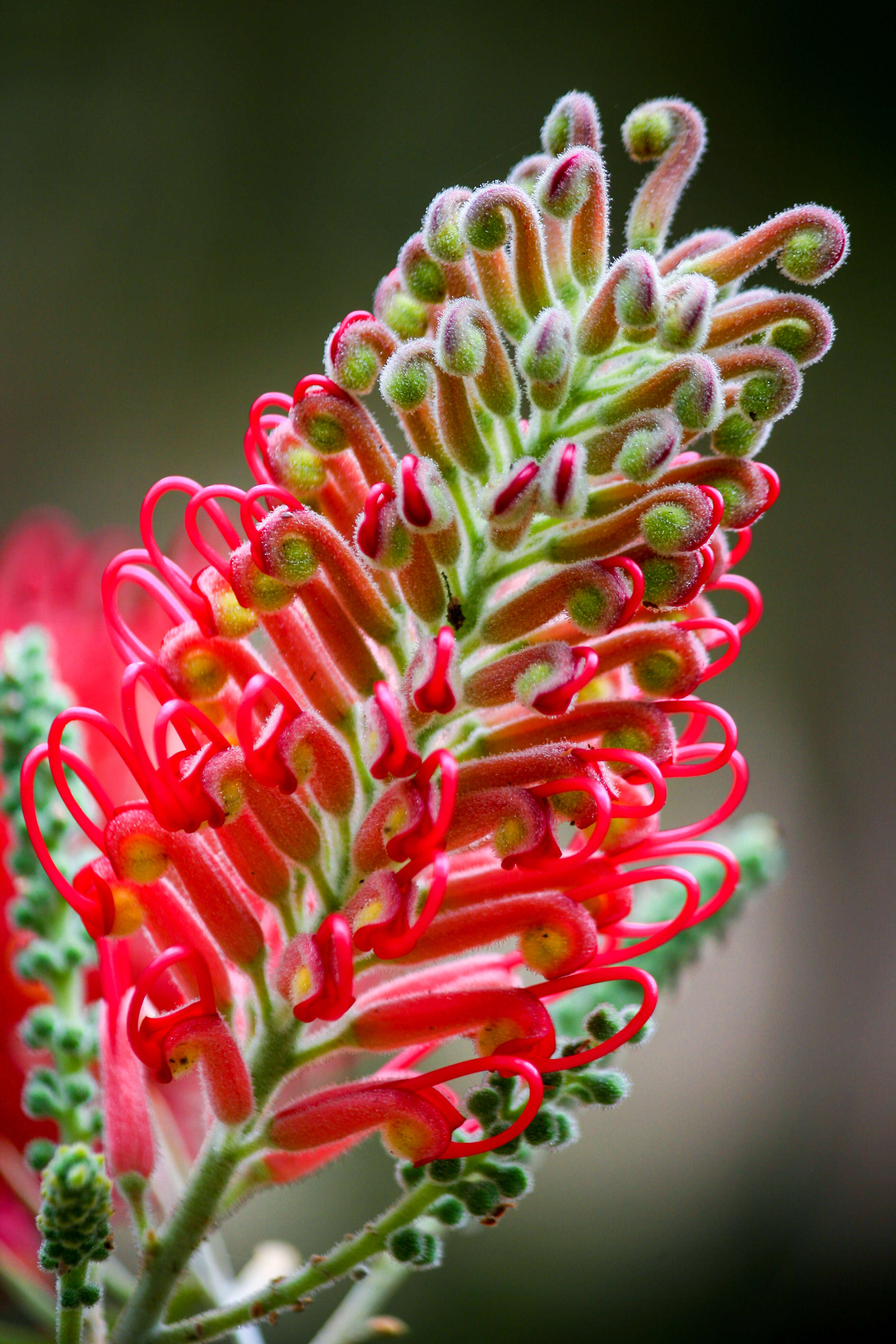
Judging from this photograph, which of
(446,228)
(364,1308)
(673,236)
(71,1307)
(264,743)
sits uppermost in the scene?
(673,236)

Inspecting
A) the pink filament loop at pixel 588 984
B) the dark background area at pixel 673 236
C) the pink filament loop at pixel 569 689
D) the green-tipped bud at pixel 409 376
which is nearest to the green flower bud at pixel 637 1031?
the pink filament loop at pixel 588 984

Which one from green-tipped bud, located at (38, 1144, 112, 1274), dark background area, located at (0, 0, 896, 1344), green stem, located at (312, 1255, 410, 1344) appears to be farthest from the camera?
dark background area, located at (0, 0, 896, 1344)

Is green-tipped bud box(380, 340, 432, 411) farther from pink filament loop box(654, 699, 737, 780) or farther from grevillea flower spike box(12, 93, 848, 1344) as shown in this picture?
pink filament loop box(654, 699, 737, 780)

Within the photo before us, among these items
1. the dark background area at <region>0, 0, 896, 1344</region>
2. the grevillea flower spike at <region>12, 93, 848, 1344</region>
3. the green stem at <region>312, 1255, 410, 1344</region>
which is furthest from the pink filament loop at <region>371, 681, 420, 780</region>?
the dark background area at <region>0, 0, 896, 1344</region>

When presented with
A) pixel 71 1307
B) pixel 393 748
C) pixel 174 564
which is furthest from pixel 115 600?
pixel 71 1307

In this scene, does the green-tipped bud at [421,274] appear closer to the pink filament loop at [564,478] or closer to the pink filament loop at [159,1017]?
the pink filament loop at [564,478]

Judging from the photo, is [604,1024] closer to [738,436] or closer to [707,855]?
[707,855]

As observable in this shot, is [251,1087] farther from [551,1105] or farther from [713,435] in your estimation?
[713,435]
